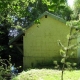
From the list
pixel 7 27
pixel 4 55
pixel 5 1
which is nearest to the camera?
pixel 5 1

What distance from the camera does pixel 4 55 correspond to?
21125 mm

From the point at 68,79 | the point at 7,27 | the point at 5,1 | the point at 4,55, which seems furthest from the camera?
the point at 7,27

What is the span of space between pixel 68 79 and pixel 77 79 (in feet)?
1.57

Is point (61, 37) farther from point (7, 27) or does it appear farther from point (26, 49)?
point (7, 27)

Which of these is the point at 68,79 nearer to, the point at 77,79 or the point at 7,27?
the point at 77,79

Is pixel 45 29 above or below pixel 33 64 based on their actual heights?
above

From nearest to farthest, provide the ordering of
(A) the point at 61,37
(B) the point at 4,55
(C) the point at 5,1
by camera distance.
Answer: (C) the point at 5,1 → (A) the point at 61,37 → (B) the point at 4,55

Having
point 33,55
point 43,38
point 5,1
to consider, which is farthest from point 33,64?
point 5,1

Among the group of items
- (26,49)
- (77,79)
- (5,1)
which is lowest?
(77,79)

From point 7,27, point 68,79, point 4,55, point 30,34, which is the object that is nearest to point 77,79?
point 68,79

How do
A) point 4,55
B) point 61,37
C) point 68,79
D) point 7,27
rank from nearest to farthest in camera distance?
point 68,79, point 61,37, point 4,55, point 7,27

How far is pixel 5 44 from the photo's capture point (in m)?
22.1

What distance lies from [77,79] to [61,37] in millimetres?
6436

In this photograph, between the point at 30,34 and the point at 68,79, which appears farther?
the point at 30,34
